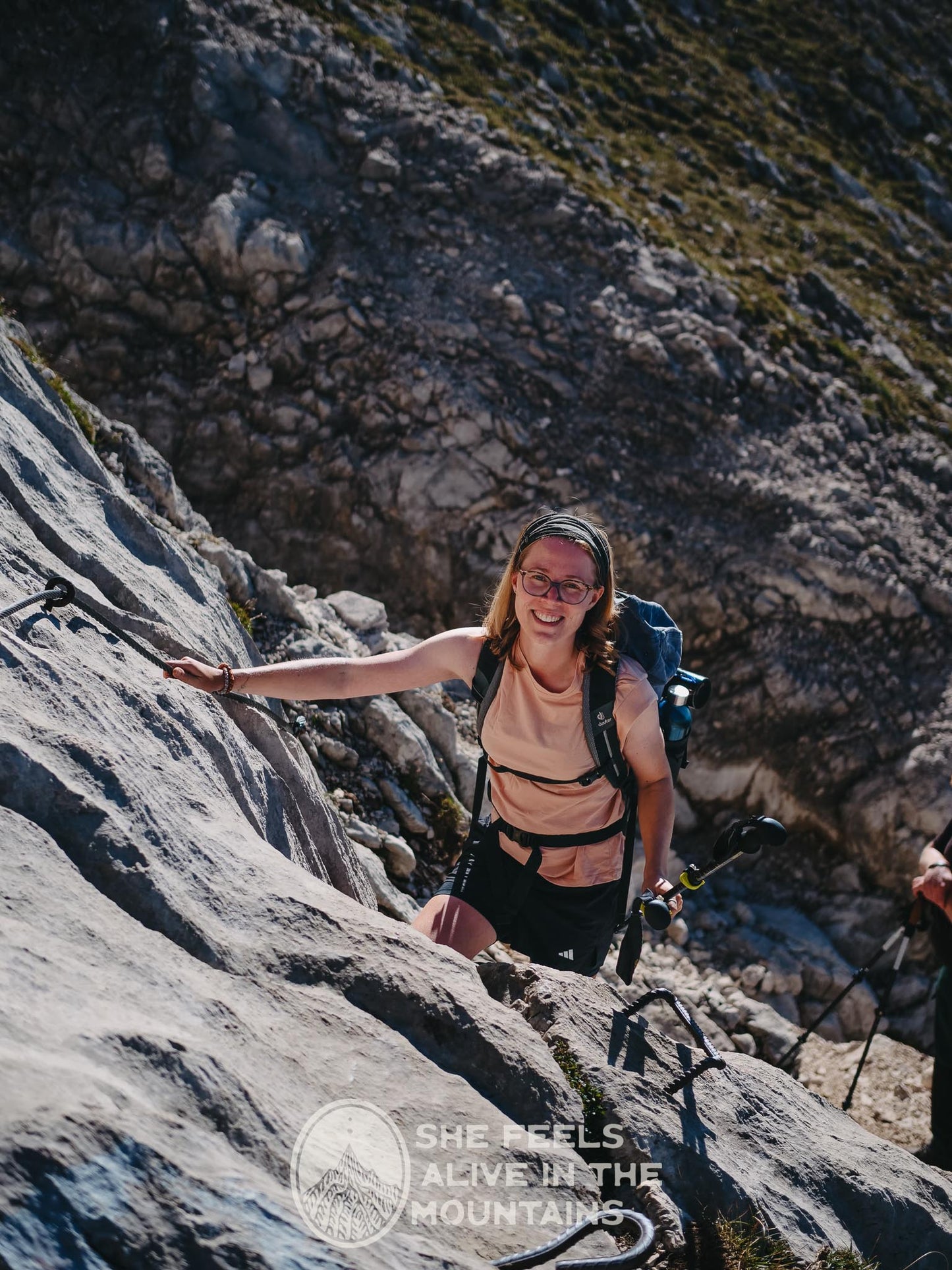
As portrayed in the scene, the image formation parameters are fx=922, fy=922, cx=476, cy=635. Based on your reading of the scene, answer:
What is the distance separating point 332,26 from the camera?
15.4m

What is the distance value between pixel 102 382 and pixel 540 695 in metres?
10.4

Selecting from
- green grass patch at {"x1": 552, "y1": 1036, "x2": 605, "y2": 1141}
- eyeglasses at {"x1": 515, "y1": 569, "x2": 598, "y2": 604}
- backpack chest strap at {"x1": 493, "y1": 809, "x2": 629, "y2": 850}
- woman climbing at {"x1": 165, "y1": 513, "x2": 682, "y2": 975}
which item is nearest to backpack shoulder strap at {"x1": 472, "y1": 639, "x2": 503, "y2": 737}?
woman climbing at {"x1": 165, "y1": 513, "x2": 682, "y2": 975}

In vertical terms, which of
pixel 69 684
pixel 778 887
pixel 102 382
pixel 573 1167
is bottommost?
pixel 573 1167

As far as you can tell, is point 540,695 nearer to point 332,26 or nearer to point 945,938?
point 945,938

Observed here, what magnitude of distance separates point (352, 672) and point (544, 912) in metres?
1.72

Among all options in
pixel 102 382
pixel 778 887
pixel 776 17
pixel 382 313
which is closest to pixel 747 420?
pixel 382 313

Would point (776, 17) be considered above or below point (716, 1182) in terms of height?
above

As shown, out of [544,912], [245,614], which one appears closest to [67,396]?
[245,614]

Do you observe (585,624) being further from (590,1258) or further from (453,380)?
(453,380)

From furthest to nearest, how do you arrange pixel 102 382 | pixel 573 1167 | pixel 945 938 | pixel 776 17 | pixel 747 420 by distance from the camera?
pixel 776 17 < pixel 747 420 < pixel 102 382 < pixel 945 938 < pixel 573 1167

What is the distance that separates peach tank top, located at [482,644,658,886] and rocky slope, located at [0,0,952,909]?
6.94 meters

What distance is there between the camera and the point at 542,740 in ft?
16.0

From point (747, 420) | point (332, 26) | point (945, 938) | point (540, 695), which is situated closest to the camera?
point (540, 695)

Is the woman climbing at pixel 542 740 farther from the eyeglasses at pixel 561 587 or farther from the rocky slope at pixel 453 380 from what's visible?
the rocky slope at pixel 453 380
